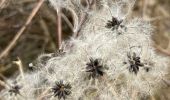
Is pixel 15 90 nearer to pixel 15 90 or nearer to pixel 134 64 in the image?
pixel 15 90

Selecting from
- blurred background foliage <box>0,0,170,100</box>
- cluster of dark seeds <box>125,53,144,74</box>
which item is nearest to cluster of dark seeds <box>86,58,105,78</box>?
cluster of dark seeds <box>125,53,144,74</box>

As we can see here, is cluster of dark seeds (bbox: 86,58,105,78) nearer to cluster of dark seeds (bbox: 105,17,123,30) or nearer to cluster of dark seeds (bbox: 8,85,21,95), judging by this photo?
cluster of dark seeds (bbox: 105,17,123,30)

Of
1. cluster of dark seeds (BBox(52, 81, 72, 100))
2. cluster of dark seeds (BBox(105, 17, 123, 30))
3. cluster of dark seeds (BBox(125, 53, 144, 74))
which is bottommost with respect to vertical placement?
cluster of dark seeds (BBox(52, 81, 72, 100))

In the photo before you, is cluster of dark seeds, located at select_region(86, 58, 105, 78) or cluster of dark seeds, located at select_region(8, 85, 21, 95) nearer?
cluster of dark seeds, located at select_region(86, 58, 105, 78)

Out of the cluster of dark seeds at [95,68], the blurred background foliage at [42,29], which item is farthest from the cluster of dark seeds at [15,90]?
the blurred background foliage at [42,29]

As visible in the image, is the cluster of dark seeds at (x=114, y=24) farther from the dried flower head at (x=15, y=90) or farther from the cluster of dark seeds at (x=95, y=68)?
the dried flower head at (x=15, y=90)

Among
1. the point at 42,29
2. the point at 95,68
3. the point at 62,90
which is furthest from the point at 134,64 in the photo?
the point at 42,29
